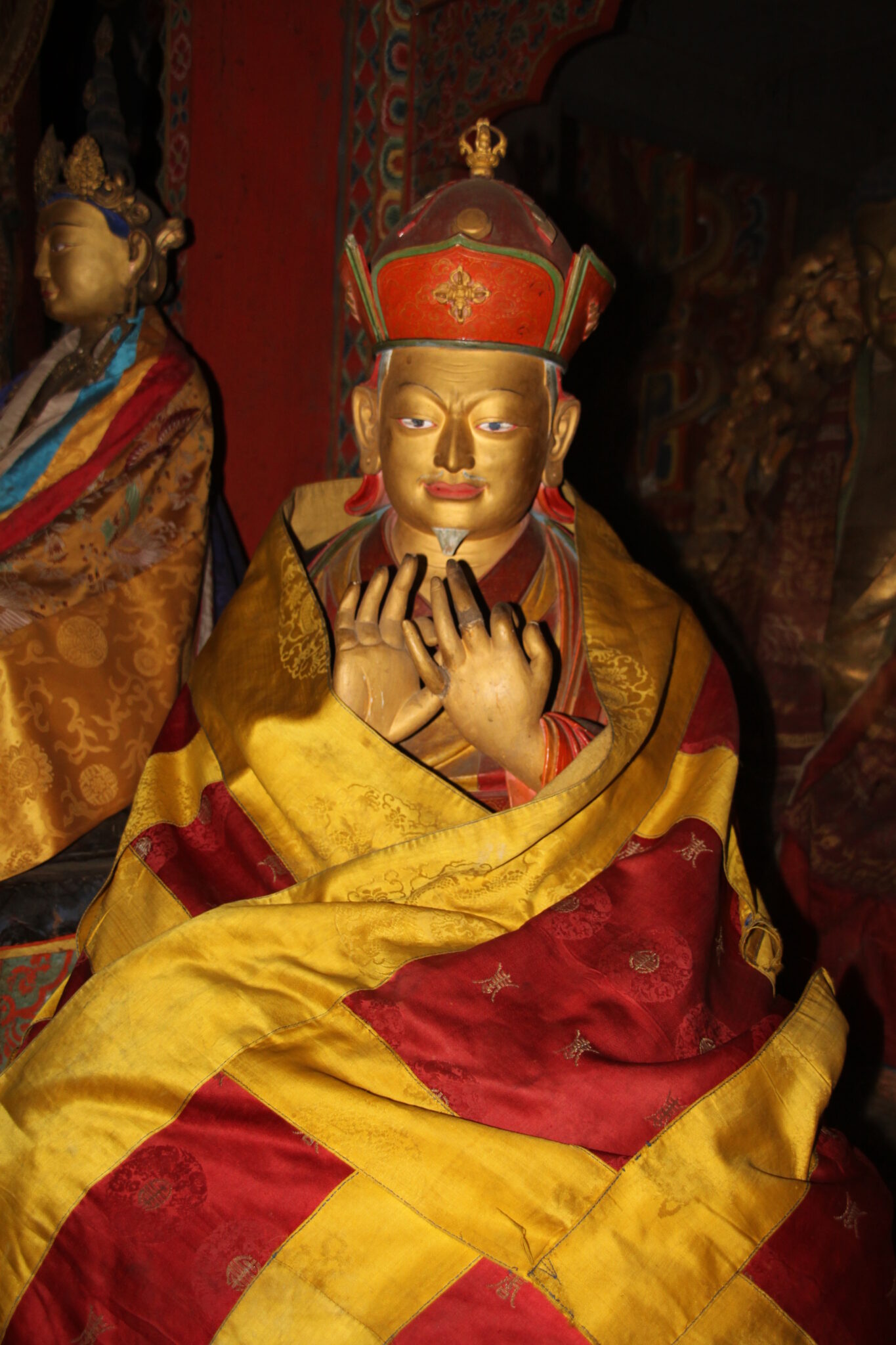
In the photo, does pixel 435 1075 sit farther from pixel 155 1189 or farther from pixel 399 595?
pixel 399 595

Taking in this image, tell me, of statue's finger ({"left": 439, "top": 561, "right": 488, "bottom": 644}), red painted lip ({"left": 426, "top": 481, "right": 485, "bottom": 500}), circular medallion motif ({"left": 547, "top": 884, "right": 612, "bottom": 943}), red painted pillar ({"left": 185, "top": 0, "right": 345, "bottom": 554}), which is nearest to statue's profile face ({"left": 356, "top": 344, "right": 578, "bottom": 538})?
red painted lip ({"left": 426, "top": 481, "right": 485, "bottom": 500})

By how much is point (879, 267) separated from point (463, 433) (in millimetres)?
2365

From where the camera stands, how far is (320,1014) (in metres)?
1.55


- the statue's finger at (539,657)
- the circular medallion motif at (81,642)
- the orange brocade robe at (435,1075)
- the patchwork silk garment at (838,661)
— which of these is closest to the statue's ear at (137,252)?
the circular medallion motif at (81,642)

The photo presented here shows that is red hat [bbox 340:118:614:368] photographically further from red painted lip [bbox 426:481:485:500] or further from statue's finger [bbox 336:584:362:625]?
statue's finger [bbox 336:584:362:625]

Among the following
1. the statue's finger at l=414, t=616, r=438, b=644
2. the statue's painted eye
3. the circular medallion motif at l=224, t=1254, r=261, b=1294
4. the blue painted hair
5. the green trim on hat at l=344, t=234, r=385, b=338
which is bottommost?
the circular medallion motif at l=224, t=1254, r=261, b=1294

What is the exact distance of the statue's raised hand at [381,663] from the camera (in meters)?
1.76

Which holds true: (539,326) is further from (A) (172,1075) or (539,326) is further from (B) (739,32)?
(B) (739,32)

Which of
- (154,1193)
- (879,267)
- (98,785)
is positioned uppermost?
(879,267)

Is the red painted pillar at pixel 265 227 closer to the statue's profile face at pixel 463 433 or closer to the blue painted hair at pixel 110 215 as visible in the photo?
the blue painted hair at pixel 110 215

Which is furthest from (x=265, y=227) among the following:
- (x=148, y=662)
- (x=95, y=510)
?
(x=148, y=662)

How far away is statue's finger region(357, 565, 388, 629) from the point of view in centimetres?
178

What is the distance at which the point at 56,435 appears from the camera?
2795mm

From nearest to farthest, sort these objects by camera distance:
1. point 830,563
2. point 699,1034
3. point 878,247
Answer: point 699,1034 → point 878,247 → point 830,563
